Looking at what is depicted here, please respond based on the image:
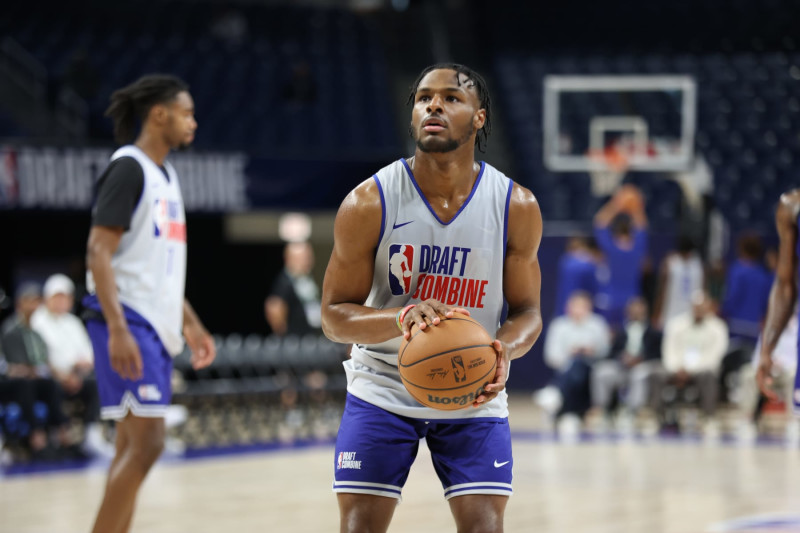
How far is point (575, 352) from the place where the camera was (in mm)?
11414

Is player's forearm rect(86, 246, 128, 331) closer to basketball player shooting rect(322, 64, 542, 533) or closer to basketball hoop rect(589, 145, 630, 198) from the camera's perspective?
basketball player shooting rect(322, 64, 542, 533)

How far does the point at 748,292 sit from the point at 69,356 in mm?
7363

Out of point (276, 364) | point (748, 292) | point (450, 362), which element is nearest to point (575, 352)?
point (748, 292)

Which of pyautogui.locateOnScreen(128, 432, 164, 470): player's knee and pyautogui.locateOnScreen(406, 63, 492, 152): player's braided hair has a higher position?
pyautogui.locateOnScreen(406, 63, 492, 152): player's braided hair

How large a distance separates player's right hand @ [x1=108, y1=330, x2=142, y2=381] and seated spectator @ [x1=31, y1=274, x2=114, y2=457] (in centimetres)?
534

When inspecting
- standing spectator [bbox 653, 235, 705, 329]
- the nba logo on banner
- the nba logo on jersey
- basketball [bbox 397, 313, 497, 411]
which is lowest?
standing spectator [bbox 653, 235, 705, 329]

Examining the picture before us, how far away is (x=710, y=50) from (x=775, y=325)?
12.3m

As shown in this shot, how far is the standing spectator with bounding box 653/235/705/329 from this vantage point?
12.5 meters

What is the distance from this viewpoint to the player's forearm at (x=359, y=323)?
312 centimetres

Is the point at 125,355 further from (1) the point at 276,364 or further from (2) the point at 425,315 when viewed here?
(1) the point at 276,364

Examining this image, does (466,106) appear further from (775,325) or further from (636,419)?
(636,419)

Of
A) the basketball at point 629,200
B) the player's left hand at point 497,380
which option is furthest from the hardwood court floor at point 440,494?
the basketball at point 629,200

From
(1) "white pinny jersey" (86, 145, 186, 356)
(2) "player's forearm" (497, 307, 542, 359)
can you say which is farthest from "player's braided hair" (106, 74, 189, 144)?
(2) "player's forearm" (497, 307, 542, 359)

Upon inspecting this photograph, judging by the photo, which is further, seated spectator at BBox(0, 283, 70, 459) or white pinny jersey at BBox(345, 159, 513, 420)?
seated spectator at BBox(0, 283, 70, 459)
